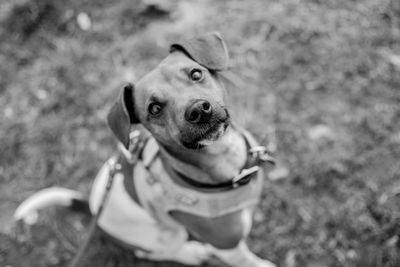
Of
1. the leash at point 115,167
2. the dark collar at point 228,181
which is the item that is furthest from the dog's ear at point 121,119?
the dark collar at point 228,181

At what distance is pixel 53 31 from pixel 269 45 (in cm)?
303

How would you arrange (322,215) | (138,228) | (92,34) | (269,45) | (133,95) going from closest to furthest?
(133,95)
(138,228)
(322,215)
(269,45)
(92,34)

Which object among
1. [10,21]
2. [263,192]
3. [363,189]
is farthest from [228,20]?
[10,21]

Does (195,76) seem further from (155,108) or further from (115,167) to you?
(115,167)

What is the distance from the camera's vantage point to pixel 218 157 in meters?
3.26

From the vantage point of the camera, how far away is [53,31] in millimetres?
5773

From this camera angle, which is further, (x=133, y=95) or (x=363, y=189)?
(x=363, y=189)

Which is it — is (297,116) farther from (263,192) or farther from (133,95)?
(133,95)

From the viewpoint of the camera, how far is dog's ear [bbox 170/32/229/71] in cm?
316

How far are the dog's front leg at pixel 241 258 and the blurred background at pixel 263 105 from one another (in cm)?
20

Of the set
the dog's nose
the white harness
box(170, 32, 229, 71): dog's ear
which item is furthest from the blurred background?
the dog's nose

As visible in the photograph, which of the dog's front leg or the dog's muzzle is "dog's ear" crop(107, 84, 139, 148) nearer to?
the dog's muzzle

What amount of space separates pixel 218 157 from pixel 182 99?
58cm

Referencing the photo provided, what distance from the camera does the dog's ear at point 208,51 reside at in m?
3.16
